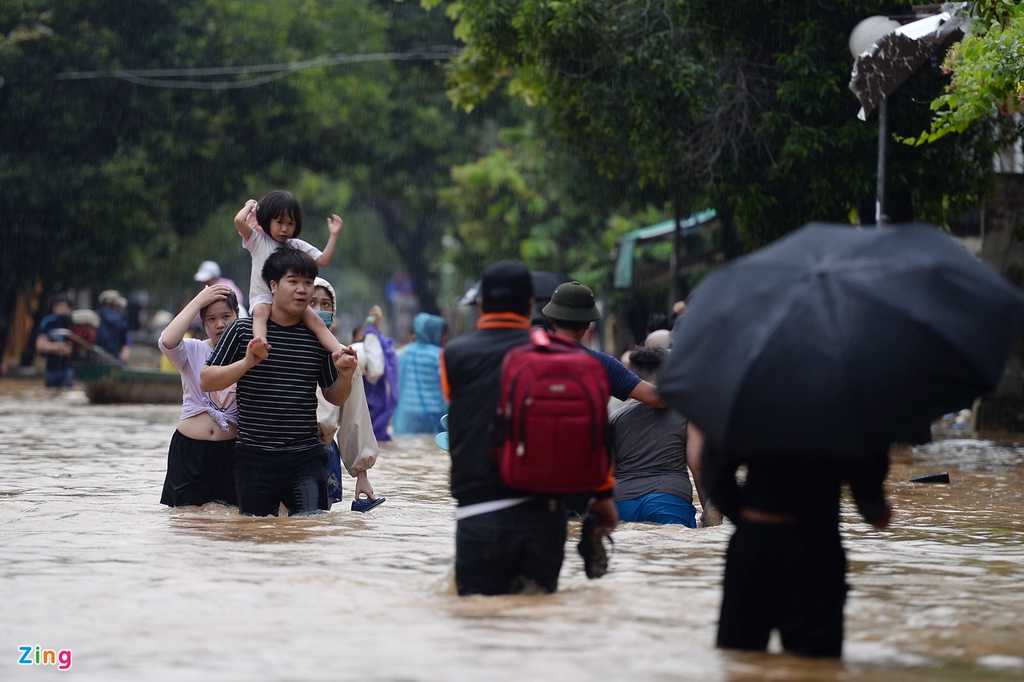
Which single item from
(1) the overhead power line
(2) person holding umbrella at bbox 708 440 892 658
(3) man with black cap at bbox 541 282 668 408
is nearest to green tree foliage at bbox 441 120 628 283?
(1) the overhead power line

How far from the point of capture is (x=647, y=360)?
9.16 m

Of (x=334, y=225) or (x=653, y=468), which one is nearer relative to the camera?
(x=653, y=468)

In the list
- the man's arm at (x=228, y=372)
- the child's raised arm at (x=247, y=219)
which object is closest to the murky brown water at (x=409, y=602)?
the man's arm at (x=228, y=372)

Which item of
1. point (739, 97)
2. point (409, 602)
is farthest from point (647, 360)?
point (739, 97)

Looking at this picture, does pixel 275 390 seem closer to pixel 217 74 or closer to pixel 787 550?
pixel 787 550

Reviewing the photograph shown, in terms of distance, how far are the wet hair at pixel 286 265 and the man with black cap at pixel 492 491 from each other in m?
2.20

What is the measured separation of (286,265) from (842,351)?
4055 mm

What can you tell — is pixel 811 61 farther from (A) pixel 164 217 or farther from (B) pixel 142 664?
(A) pixel 164 217

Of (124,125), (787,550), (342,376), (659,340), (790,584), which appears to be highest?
(124,125)

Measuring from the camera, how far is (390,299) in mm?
77250

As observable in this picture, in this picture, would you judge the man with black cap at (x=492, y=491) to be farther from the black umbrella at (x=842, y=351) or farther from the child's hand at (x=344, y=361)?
the child's hand at (x=344, y=361)

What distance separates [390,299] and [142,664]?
72.3 metres

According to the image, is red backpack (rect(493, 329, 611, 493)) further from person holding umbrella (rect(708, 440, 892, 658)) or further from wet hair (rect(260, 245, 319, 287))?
wet hair (rect(260, 245, 319, 287))

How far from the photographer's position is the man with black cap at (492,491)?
19.7ft
